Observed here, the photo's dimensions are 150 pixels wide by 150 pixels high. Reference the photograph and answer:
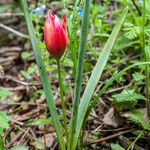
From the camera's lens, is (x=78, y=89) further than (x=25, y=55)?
No

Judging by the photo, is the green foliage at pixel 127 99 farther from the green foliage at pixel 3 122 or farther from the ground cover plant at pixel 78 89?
the green foliage at pixel 3 122

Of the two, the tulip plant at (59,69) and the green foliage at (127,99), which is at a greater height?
the tulip plant at (59,69)

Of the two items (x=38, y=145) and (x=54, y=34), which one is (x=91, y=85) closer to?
(x=54, y=34)

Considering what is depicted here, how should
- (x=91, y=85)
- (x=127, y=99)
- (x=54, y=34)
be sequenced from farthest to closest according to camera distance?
(x=127, y=99) → (x=91, y=85) → (x=54, y=34)

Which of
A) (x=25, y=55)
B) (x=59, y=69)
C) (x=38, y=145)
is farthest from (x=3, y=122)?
(x=25, y=55)

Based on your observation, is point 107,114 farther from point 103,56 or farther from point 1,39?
point 1,39

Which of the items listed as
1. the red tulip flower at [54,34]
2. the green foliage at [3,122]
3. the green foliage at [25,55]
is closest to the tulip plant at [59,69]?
the red tulip flower at [54,34]

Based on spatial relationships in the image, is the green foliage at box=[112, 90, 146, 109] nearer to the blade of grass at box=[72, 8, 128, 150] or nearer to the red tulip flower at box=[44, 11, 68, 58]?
the blade of grass at box=[72, 8, 128, 150]
